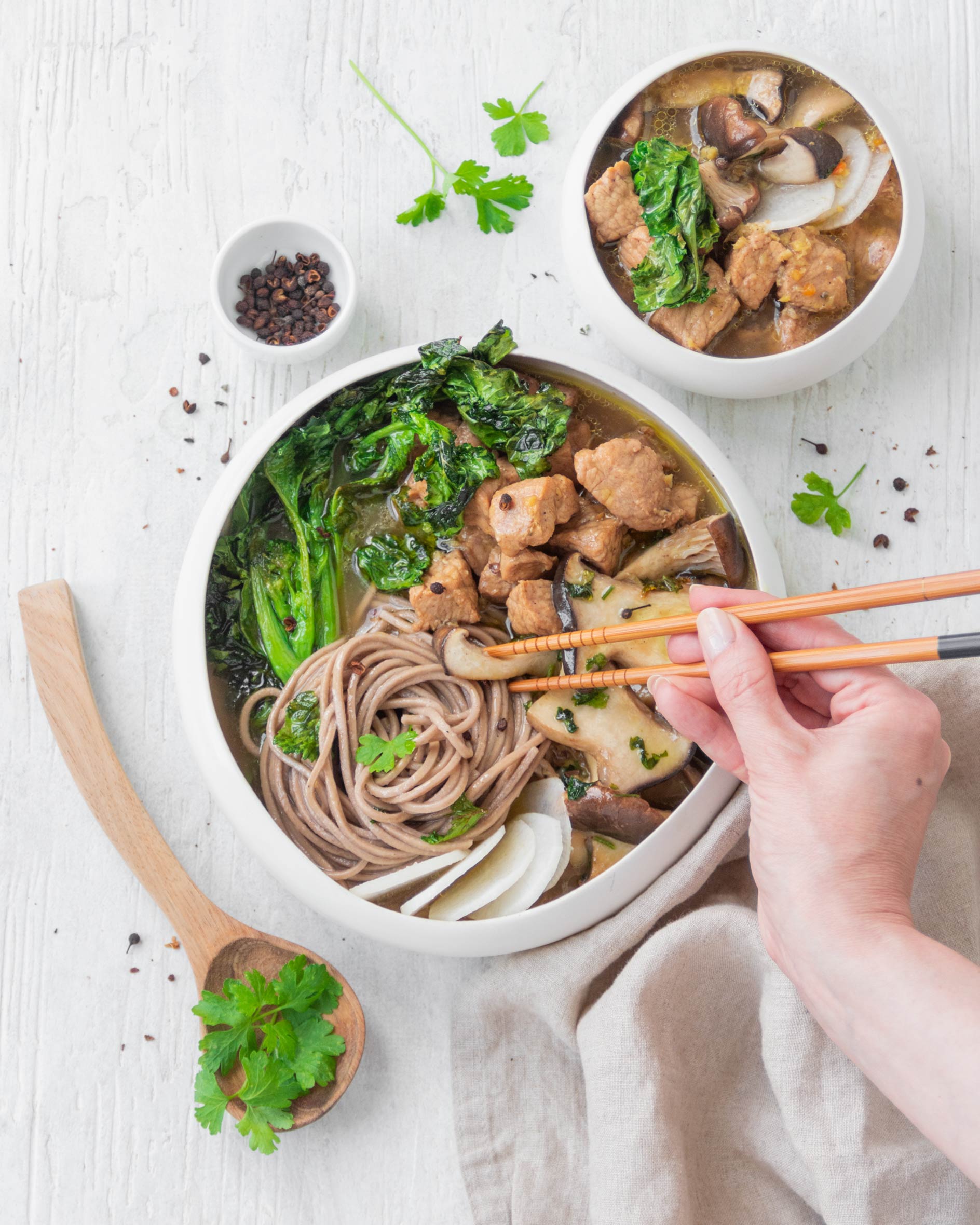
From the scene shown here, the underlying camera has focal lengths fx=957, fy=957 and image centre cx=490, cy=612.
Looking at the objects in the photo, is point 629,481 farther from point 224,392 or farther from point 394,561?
point 224,392

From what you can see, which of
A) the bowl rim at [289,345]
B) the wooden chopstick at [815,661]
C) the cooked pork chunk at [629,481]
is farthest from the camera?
the bowl rim at [289,345]

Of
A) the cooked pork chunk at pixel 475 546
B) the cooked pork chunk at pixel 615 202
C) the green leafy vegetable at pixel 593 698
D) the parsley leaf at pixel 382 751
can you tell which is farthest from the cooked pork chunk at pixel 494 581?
the cooked pork chunk at pixel 615 202

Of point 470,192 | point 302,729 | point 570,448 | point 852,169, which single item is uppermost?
point 470,192

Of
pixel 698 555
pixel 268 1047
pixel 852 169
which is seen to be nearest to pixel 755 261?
pixel 852 169

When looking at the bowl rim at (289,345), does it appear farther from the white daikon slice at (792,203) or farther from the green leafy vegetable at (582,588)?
the white daikon slice at (792,203)

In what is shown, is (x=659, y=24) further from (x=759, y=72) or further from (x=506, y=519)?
(x=506, y=519)

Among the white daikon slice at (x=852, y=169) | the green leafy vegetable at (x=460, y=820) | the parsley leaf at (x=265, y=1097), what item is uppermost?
the white daikon slice at (x=852, y=169)
